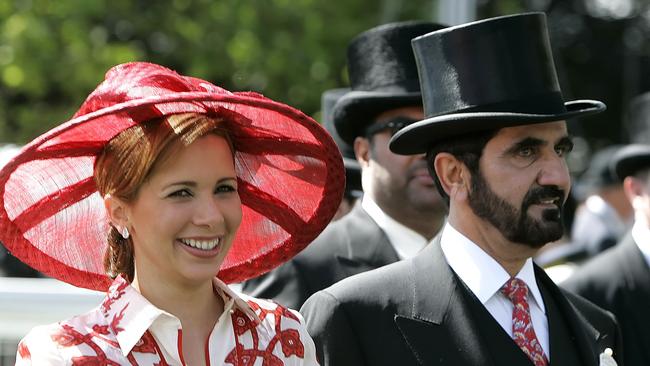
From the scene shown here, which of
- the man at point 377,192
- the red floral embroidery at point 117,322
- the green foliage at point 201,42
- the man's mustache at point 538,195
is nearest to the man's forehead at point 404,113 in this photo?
the man at point 377,192

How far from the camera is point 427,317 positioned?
14.3ft

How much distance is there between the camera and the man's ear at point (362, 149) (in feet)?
20.4

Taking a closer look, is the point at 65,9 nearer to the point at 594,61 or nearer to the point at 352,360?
the point at 594,61

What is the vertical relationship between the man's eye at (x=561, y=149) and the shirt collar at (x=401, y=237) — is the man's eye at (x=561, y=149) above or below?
above

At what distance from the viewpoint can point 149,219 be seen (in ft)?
12.3

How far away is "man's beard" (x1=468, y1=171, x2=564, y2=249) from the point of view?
437 centimetres

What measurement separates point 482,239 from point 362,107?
1.75 m

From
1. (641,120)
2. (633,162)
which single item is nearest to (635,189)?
(633,162)

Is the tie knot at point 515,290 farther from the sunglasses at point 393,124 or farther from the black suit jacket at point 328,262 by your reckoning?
the sunglasses at point 393,124

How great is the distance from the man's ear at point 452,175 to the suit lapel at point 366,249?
120cm

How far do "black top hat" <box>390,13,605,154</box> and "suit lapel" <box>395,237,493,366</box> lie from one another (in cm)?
46

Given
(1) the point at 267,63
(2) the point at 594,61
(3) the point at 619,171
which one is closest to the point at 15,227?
Answer: (3) the point at 619,171

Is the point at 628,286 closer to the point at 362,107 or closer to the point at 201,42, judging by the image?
the point at 362,107

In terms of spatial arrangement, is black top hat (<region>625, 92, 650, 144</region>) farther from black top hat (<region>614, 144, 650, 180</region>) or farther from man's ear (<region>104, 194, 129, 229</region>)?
man's ear (<region>104, 194, 129, 229</region>)
